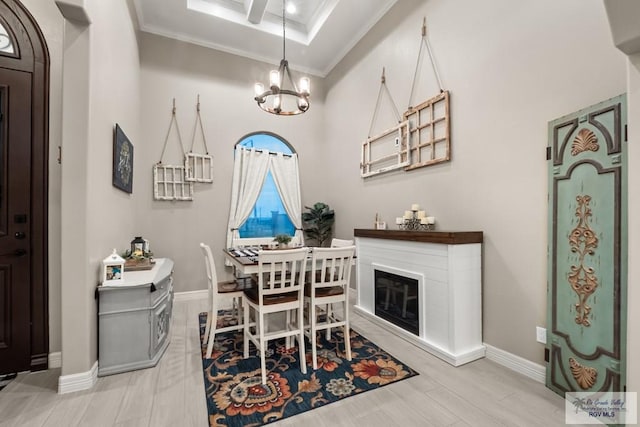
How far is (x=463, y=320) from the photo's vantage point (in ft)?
7.55

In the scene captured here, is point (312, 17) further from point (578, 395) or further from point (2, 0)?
point (578, 395)

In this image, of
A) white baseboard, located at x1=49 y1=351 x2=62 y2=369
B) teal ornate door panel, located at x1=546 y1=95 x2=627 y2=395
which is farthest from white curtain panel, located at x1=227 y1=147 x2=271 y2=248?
teal ornate door panel, located at x1=546 y1=95 x2=627 y2=395

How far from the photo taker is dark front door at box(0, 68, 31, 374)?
80.4 inches

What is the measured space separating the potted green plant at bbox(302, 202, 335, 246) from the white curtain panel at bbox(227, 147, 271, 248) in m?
0.97

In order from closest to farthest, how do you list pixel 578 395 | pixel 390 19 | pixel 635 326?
pixel 635 326 < pixel 578 395 < pixel 390 19

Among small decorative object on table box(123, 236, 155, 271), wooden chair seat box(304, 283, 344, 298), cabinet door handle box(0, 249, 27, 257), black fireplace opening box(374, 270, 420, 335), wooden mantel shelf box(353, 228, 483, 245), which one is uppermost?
wooden mantel shelf box(353, 228, 483, 245)

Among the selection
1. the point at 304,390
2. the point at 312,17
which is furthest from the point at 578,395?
the point at 312,17

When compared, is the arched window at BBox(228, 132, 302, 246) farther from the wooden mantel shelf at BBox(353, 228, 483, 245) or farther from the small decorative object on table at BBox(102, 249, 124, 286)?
the wooden mantel shelf at BBox(353, 228, 483, 245)

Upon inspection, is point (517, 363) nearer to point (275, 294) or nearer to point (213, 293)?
point (275, 294)

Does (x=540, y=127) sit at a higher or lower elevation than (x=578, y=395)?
higher

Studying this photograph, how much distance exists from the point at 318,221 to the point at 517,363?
10.6ft

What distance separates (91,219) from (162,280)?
0.73 m

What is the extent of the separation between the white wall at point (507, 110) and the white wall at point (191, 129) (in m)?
2.67

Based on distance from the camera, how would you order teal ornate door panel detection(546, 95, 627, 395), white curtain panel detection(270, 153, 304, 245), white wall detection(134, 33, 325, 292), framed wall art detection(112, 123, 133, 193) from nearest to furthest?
teal ornate door panel detection(546, 95, 627, 395) < framed wall art detection(112, 123, 133, 193) < white wall detection(134, 33, 325, 292) < white curtain panel detection(270, 153, 304, 245)
